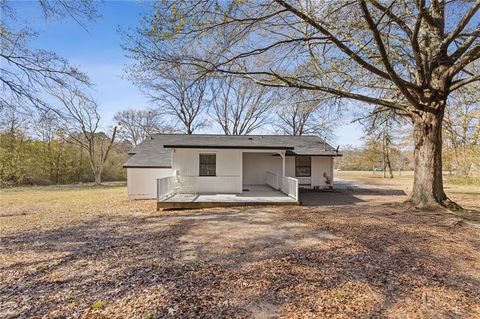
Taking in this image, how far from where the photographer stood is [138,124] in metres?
36.5

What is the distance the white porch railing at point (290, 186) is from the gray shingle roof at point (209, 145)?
4.62 feet

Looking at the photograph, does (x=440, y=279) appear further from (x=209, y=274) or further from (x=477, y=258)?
(x=209, y=274)

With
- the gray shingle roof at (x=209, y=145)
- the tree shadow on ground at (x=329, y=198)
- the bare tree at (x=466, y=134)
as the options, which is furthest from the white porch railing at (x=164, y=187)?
the bare tree at (x=466, y=134)

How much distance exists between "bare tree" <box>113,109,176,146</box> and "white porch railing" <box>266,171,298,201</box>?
21.5m

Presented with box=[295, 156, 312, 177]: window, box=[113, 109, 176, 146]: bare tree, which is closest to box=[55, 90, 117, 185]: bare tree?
box=[113, 109, 176, 146]: bare tree

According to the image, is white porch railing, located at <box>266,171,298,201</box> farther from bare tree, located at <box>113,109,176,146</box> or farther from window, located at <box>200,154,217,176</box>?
bare tree, located at <box>113,109,176,146</box>

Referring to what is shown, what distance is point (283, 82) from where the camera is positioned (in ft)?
29.4

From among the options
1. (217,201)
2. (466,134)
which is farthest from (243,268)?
(466,134)

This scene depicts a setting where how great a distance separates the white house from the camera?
1209 centimetres

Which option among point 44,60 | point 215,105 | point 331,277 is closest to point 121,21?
point 44,60

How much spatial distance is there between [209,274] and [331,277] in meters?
1.81

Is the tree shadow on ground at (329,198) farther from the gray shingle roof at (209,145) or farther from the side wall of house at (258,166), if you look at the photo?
the gray shingle roof at (209,145)

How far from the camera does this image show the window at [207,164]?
508 inches

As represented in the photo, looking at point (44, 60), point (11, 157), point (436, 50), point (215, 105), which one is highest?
point (215, 105)
